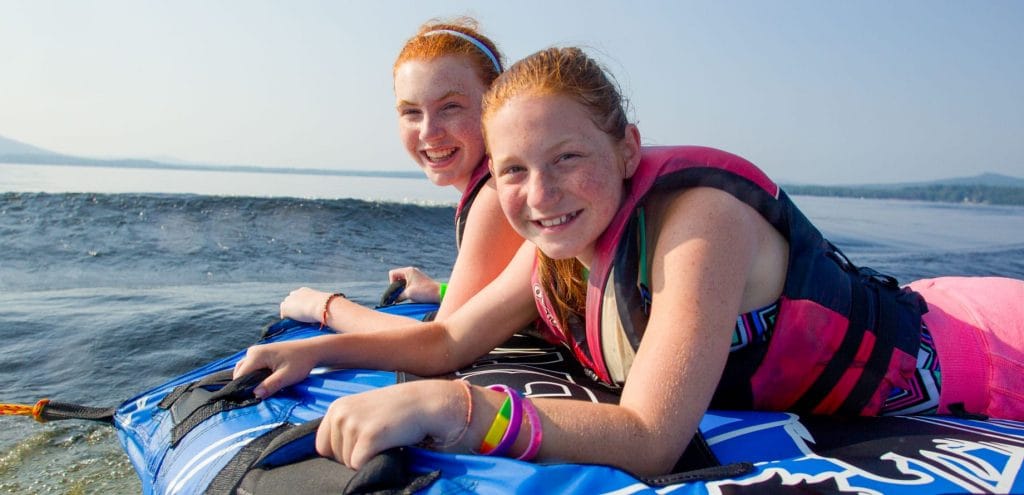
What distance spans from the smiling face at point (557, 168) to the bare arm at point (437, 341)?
0.54 metres

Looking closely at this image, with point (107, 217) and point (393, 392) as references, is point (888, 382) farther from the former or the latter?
point (107, 217)

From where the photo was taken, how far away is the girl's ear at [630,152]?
1.74 meters

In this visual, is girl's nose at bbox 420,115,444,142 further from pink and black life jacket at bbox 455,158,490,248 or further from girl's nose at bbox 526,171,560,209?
girl's nose at bbox 526,171,560,209

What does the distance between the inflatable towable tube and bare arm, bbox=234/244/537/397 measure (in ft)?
0.17

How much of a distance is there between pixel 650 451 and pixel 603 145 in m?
0.72

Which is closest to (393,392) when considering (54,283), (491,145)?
(491,145)

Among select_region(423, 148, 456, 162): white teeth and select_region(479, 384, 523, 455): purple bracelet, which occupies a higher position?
select_region(423, 148, 456, 162): white teeth

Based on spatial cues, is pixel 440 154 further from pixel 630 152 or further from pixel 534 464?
pixel 534 464

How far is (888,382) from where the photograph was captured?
1.82 metres

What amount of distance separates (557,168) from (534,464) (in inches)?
26.8

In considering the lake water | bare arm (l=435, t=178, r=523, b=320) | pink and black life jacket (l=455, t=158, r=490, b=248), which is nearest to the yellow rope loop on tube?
the lake water

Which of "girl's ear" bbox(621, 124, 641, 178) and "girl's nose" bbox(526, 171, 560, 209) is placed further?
"girl's ear" bbox(621, 124, 641, 178)

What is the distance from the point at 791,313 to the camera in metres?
1.68

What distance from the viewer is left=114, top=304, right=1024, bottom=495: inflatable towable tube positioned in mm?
1325
